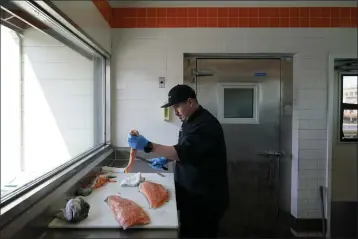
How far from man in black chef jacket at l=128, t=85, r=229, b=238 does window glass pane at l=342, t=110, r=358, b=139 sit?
2.01 m

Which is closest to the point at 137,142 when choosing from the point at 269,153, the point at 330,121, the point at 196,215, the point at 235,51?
the point at 196,215

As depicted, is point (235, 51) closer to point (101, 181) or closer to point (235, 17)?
point (235, 17)

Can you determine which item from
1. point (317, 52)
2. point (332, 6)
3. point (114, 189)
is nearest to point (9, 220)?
point (114, 189)

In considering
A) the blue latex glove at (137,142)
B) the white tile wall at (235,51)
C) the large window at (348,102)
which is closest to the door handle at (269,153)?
the white tile wall at (235,51)

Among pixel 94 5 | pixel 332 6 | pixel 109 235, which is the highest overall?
pixel 332 6

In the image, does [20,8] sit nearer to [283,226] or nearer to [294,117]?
[294,117]

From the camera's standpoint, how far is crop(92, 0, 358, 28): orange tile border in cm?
293

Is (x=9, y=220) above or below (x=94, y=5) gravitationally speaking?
below

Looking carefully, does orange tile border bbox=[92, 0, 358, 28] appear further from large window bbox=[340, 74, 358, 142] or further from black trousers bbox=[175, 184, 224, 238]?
black trousers bbox=[175, 184, 224, 238]

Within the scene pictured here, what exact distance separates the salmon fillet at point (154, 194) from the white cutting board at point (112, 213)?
0.8 inches

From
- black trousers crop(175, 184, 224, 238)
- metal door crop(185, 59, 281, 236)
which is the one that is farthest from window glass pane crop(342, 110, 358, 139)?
black trousers crop(175, 184, 224, 238)

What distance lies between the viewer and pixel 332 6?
9.62 ft

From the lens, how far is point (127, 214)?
1308mm

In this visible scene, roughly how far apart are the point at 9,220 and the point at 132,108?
198 cm
